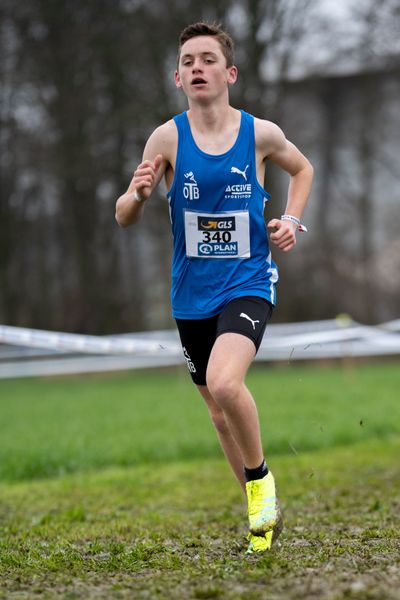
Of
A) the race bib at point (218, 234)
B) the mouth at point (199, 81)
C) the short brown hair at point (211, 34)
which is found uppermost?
Result: the short brown hair at point (211, 34)

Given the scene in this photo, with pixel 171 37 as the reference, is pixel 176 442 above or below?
below

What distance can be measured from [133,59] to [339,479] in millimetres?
20406

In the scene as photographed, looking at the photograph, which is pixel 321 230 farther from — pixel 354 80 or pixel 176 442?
pixel 176 442

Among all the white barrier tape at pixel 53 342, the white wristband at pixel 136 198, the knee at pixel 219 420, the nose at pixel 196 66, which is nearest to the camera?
the white wristband at pixel 136 198

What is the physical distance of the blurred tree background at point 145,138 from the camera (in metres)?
26.1

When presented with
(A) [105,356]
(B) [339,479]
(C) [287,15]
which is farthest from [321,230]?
(B) [339,479]

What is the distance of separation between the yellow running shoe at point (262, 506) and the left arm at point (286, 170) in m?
1.16

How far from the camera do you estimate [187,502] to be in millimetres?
7461

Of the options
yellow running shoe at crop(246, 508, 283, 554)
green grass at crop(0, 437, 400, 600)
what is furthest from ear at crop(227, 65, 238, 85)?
yellow running shoe at crop(246, 508, 283, 554)

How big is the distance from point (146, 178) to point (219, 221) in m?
0.44

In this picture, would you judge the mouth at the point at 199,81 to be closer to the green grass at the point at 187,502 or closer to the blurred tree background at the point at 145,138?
the green grass at the point at 187,502

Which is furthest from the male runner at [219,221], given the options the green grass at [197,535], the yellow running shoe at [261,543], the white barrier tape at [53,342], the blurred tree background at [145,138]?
the blurred tree background at [145,138]

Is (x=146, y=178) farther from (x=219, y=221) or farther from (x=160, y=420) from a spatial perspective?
(x=160, y=420)

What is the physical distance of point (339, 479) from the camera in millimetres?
8242
